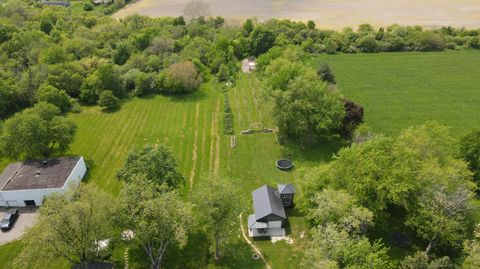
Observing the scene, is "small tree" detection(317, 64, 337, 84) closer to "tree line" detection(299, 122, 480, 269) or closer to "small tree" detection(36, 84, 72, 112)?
"tree line" detection(299, 122, 480, 269)

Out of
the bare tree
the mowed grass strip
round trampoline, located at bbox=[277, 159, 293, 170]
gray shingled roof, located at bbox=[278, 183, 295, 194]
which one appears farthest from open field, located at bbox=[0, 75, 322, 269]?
the bare tree

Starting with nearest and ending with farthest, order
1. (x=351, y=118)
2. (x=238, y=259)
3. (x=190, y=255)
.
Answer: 1. (x=238, y=259)
2. (x=190, y=255)
3. (x=351, y=118)

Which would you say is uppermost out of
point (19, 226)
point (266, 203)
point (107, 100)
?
point (107, 100)

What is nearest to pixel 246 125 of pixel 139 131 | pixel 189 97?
pixel 189 97

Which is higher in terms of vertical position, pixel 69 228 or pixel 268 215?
pixel 69 228

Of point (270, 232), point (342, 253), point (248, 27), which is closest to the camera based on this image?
point (342, 253)

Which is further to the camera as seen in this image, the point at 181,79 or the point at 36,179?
the point at 181,79

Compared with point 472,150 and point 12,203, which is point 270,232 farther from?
point 12,203

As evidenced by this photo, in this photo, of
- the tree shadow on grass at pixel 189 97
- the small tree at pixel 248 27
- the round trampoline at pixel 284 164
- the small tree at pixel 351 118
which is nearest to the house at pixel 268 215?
the round trampoline at pixel 284 164

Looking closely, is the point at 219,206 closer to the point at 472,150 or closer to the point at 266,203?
the point at 266,203
